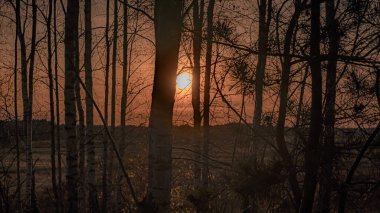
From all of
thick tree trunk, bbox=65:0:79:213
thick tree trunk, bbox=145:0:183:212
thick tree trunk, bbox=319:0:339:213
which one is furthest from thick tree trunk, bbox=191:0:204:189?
thick tree trunk, bbox=145:0:183:212

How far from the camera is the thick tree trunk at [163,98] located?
128 inches

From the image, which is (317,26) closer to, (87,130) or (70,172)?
(70,172)

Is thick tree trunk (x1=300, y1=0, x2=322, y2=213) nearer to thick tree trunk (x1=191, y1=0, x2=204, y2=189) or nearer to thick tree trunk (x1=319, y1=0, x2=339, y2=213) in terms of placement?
thick tree trunk (x1=319, y1=0, x2=339, y2=213)

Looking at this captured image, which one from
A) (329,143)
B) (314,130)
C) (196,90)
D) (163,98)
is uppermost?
(196,90)

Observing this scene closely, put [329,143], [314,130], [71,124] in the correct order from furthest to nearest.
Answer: [71,124], [329,143], [314,130]

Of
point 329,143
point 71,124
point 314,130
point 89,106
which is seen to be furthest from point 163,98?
point 89,106

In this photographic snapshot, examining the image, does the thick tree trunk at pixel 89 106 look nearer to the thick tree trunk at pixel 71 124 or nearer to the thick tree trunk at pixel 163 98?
the thick tree trunk at pixel 71 124

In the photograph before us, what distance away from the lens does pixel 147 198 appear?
3004 millimetres

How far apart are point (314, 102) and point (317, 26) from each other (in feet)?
1.76

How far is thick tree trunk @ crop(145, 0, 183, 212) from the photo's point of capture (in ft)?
10.6

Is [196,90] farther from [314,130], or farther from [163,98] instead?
[314,130]

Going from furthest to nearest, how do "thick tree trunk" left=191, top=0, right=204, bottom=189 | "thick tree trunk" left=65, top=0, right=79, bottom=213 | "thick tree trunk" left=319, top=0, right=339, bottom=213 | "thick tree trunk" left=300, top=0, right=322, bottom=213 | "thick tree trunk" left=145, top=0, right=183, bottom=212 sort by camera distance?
"thick tree trunk" left=191, top=0, right=204, bottom=189
"thick tree trunk" left=65, top=0, right=79, bottom=213
"thick tree trunk" left=319, top=0, right=339, bottom=213
"thick tree trunk" left=145, top=0, right=183, bottom=212
"thick tree trunk" left=300, top=0, right=322, bottom=213

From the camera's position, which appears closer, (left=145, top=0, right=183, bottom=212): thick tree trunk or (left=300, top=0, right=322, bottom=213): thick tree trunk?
(left=300, top=0, right=322, bottom=213): thick tree trunk

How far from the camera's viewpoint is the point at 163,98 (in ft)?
10.8
